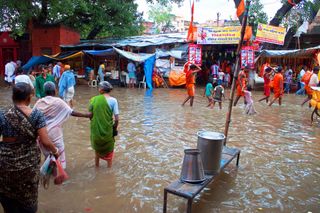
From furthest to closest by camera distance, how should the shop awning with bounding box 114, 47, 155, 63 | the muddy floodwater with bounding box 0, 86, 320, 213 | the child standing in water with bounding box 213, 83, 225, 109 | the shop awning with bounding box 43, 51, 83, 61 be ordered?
1. the shop awning with bounding box 43, 51, 83, 61
2. the shop awning with bounding box 114, 47, 155, 63
3. the child standing in water with bounding box 213, 83, 225, 109
4. the muddy floodwater with bounding box 0, 86, 320, 213

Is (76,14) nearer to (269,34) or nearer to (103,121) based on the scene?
(269,34)

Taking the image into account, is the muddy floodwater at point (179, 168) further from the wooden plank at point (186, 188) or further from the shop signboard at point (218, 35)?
the shop signboard at point (218, 35)

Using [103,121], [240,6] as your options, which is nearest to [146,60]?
[240,6]

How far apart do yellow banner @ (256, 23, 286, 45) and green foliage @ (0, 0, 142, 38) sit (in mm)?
9368

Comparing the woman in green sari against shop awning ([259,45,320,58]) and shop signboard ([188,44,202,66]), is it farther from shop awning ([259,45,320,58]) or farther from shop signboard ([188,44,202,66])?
shop awning ([259,45,320,58])

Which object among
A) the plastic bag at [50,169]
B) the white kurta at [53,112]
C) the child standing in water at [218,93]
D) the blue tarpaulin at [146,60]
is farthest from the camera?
the blue tarpaulin at [146,60]

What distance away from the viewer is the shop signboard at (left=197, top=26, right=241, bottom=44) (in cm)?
1655

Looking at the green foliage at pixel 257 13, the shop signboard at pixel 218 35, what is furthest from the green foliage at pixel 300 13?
the shop signboard at pixel 218 35

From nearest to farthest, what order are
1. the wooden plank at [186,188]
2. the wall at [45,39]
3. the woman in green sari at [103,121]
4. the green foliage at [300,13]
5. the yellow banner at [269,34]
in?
the wooden plank at [186,188], the woman in green sari at [103,121], the yellow banner at [269,34], the green foliage at [300,13], the wall at [45,39]

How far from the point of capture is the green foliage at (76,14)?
16.3 m

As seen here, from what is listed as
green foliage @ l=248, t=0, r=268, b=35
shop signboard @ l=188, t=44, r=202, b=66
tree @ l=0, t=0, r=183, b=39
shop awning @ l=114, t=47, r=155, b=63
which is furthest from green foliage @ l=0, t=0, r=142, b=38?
green foliage @ l=248, t=0, r=268, b=35

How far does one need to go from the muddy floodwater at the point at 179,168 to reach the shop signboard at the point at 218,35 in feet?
28.4

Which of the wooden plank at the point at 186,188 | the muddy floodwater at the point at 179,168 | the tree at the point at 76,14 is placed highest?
the tree at the point at 76,14

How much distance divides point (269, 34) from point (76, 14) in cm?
1274
